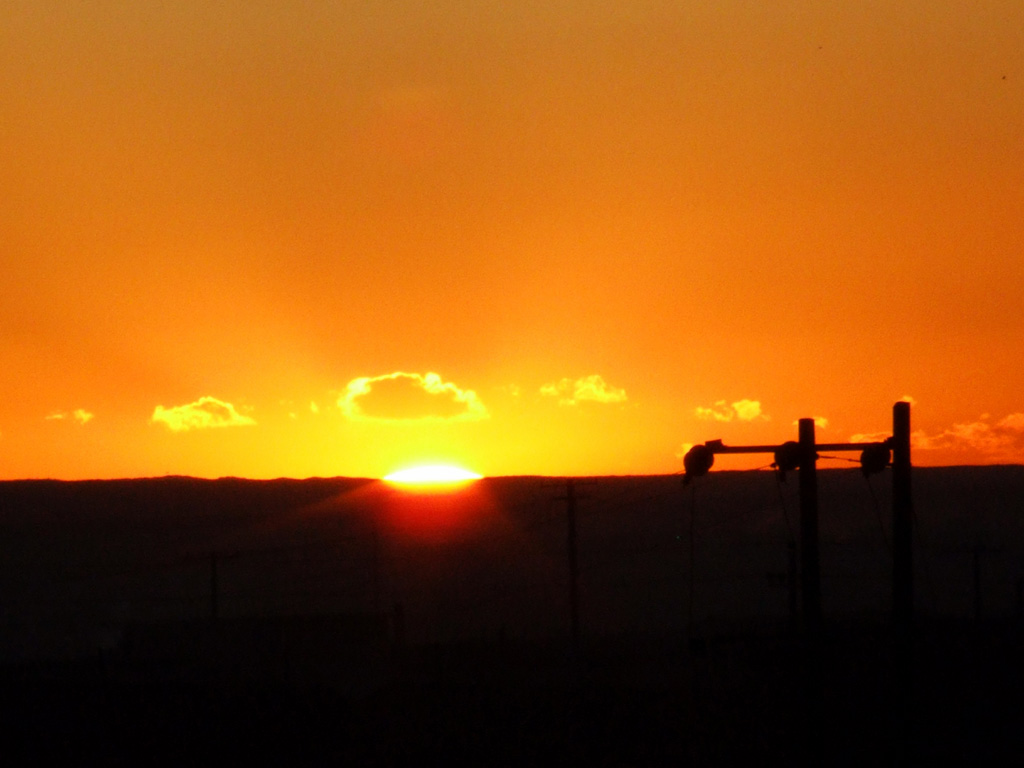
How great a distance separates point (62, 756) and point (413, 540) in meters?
62.1

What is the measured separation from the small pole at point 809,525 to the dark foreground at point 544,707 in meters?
0.49

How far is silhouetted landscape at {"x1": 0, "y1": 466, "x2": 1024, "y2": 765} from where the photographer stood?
1705cm

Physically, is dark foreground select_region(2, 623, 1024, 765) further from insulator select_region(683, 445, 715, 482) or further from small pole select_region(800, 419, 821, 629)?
insulator select_region(683, 445, 715, 482)

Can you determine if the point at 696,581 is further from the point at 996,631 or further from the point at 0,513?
the point at 0,513

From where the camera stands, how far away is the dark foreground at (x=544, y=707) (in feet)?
52.5

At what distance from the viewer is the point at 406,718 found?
742 inches

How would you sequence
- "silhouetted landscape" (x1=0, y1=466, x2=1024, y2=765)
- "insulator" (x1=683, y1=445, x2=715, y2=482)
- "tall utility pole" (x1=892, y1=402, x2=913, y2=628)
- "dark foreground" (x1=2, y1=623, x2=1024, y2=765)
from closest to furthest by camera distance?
"tall utility pole" (x1=892, y1=402, x2=913, y2=628), "insulator" (x1=683, y1=445, x2=715, y2=482), "dark foreground" (x1=2, y1=623, x2=1024, y2=765), "silhouetted landscape" (x1=0, y1=466, x2=1024, y2=765)

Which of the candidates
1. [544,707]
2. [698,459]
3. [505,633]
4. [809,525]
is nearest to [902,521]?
[809,525]

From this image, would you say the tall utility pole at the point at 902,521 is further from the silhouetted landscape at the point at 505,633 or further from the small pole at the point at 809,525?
the small pole at the point at 809,525

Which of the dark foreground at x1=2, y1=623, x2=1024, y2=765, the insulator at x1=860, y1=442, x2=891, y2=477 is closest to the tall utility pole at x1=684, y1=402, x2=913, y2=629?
the insulator at x1=860, y1=442, x2=891, y2=477

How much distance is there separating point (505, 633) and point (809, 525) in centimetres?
2437

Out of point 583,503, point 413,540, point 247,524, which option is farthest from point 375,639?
point 583,503

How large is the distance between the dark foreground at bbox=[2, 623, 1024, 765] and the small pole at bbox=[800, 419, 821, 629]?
0.49 meters

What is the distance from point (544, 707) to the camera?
1927 cm
